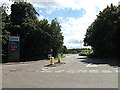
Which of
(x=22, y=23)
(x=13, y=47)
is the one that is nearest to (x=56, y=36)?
(x=22, y=23)

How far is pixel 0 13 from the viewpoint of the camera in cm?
2280

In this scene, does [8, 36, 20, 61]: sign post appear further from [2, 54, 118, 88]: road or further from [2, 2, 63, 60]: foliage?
[2, 54, 118, 88]: road

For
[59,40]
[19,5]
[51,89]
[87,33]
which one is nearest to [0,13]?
[19,5]

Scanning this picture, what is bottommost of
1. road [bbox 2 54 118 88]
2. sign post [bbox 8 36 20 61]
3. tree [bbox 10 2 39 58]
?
road [bbox 2 54 118 88]

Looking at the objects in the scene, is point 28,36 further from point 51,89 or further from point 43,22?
point 51,89

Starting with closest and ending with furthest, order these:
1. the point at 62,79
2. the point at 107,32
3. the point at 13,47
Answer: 1. the point at 62,79
2. the point at 13,47
3. the point at 107,32

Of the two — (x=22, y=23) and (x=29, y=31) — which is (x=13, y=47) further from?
(x=22, y=23)

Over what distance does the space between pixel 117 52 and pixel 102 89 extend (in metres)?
18.3

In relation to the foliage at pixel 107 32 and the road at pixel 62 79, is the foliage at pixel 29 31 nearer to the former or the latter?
the foliage at pixel 107 32

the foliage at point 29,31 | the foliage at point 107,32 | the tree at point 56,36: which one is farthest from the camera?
the tree at point 56,36

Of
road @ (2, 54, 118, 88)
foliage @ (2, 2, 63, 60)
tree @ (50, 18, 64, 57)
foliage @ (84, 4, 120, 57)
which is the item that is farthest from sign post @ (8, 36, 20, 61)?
foliage @ (84, 4, 120, 57)

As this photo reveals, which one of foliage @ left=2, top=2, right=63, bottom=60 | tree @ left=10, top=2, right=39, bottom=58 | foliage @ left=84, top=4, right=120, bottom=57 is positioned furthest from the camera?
foliage @ left=2, top=2, right=63, bottom=60

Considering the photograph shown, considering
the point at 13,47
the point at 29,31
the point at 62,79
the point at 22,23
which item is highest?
the point at 22,23

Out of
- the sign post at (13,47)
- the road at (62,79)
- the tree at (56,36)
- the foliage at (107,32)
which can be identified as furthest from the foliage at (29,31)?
the road at (62,79)
